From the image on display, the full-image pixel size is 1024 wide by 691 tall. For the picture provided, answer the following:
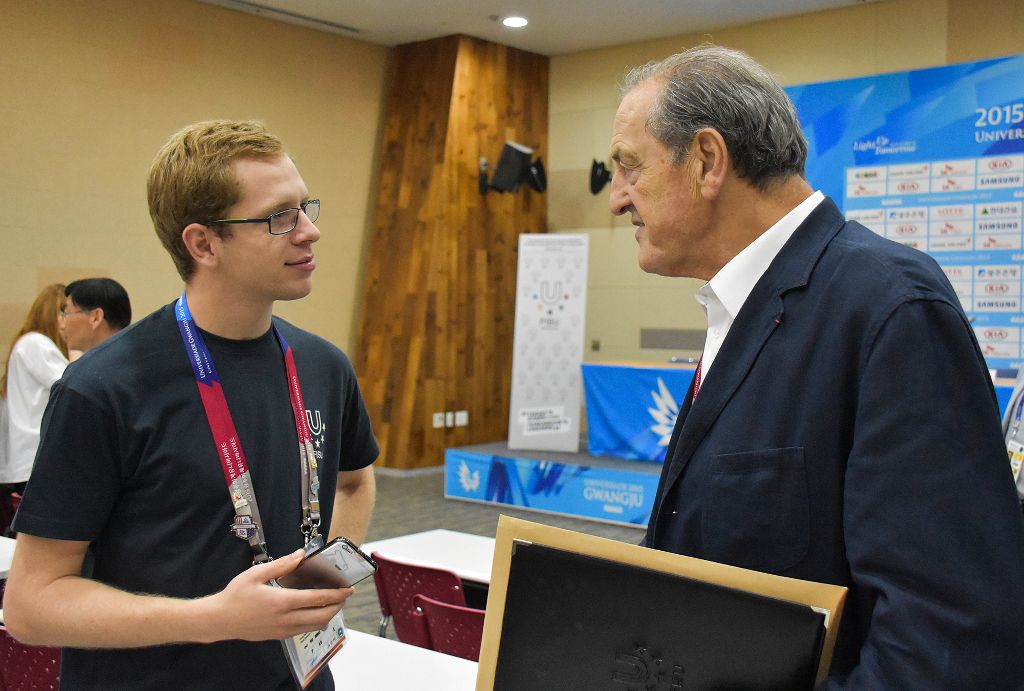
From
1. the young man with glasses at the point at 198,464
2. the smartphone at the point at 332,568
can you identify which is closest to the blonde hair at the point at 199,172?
the young man with glasses at the point at 198,464

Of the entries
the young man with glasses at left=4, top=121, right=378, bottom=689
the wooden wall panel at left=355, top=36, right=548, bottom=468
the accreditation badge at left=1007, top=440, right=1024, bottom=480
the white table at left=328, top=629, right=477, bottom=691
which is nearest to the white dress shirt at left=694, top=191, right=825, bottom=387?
the young man with glasses at left=4, top=121, right=378, bottom=689

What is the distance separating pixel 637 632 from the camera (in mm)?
1124

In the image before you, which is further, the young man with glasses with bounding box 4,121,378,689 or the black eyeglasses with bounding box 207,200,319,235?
the black eyeglasses with bounding box 207,200,319,235

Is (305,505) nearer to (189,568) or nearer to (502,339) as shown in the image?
(189,568)

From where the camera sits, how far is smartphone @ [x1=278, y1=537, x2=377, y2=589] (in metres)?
1.43

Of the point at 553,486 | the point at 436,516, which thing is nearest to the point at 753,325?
the point at 436,516

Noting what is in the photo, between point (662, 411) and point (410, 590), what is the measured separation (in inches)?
187

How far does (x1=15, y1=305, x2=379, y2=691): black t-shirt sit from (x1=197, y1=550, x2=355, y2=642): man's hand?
0.16m

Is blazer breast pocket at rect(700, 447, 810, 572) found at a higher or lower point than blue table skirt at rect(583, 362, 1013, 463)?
higher

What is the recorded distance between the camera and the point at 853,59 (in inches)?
335

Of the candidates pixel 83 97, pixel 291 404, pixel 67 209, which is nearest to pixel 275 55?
pixel 83 97

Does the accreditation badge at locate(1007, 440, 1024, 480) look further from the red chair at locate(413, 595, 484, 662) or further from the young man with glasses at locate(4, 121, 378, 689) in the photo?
the young man with glasses at locate(4, 121, 378, 689)

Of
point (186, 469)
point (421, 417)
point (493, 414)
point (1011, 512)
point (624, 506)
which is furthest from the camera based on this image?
point (493, 414)

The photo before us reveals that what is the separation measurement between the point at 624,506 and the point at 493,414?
3075 millimetres
